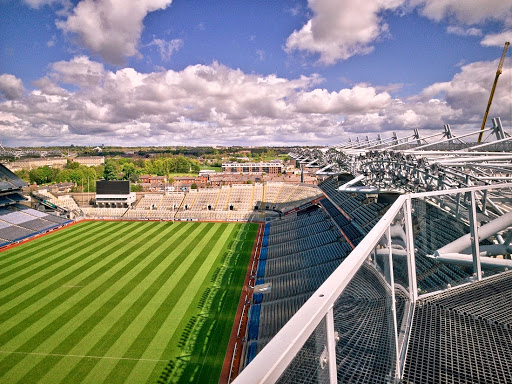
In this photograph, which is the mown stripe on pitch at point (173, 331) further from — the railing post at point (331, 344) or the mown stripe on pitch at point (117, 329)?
the railing post at point (331, 344)

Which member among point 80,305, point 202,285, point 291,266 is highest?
point 291,266

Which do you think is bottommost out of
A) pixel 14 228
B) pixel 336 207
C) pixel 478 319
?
pixel 14 228

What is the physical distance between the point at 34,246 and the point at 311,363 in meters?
40.3

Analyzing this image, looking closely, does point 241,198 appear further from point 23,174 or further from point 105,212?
point 23,174

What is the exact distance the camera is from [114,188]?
5088cm

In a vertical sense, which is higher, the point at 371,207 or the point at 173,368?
the point at 371,207

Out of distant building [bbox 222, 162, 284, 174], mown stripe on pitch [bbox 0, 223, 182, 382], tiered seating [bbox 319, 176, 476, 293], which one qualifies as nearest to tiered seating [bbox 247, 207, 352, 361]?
tiered seating [bbox 319, 176, 476, 293]

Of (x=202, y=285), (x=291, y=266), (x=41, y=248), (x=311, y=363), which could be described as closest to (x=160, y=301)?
(x=202, y=285)

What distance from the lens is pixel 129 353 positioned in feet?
47.8

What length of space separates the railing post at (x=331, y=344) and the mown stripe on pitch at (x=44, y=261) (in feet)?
91.8

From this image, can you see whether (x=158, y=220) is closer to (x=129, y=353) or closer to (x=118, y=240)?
(x=118, y=240)

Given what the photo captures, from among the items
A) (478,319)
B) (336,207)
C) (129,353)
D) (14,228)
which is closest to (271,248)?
(336,207)

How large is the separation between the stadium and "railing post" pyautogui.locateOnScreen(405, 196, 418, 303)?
0.09 ft

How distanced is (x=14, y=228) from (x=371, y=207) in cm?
4226
